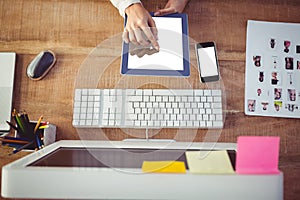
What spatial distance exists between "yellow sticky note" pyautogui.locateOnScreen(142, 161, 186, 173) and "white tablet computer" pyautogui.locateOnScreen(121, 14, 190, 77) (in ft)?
1.21

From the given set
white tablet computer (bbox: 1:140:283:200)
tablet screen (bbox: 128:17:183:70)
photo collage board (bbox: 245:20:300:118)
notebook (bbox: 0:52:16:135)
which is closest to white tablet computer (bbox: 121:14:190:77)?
tablet screen (bbox: 128:17:183:70)

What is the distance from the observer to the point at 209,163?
0.63m

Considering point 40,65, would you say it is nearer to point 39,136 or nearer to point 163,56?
point 39,136

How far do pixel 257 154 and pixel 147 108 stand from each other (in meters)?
0.40

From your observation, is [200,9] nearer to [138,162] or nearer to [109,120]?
[109,120]

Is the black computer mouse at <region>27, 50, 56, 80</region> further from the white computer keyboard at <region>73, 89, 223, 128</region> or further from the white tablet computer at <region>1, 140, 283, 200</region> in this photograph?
the white tablet computer at <region>1, 140, 283, 200</region>

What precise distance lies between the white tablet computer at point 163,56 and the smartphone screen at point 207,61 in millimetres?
39

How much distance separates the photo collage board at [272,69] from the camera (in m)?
0.96

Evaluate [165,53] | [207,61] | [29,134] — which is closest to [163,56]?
[165,53]

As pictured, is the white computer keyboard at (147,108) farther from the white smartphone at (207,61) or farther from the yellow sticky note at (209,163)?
the yellow sticky note at (209,163)

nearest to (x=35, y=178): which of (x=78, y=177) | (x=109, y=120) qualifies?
(x=78, y=177)

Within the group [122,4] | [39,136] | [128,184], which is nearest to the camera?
[128,184]

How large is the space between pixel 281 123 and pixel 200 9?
41 cm

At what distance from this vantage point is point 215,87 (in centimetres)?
97
